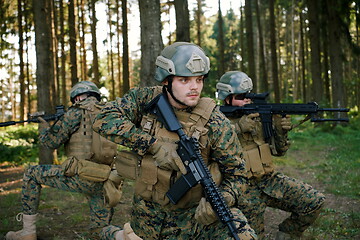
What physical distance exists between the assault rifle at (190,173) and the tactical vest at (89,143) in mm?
2185

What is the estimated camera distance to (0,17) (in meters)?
19.2

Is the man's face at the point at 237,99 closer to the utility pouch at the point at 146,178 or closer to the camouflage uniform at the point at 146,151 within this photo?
the camouflage uniform at the point at 146,151

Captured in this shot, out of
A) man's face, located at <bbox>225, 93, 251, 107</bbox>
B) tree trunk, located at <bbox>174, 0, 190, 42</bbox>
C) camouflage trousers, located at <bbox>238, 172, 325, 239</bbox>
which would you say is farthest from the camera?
tree trunk, located at <bbox>174, 0, 190, 42</bbox>

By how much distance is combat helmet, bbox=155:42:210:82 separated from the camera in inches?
122

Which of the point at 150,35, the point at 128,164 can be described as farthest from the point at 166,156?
the point at 150,35

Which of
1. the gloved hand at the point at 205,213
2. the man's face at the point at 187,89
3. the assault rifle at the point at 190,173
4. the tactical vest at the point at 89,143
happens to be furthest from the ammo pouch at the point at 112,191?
the gloved hand at the point at 205,213

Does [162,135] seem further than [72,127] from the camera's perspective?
No

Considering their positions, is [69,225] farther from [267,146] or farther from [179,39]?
[179,39]

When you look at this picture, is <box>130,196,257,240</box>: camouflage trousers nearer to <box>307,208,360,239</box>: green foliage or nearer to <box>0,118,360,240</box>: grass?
<box>0,118,360,240</box>: grass

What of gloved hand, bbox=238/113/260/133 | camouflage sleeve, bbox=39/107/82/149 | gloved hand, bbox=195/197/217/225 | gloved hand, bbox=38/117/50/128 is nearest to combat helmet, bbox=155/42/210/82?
gloved hand, bbox=195/197/217/225

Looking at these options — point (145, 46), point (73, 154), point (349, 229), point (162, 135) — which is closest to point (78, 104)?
point (73, 154)

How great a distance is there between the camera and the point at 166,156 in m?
Result: 3.00

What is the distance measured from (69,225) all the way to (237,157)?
159 inches

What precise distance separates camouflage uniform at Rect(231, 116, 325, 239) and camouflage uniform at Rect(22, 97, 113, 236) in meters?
1.92
